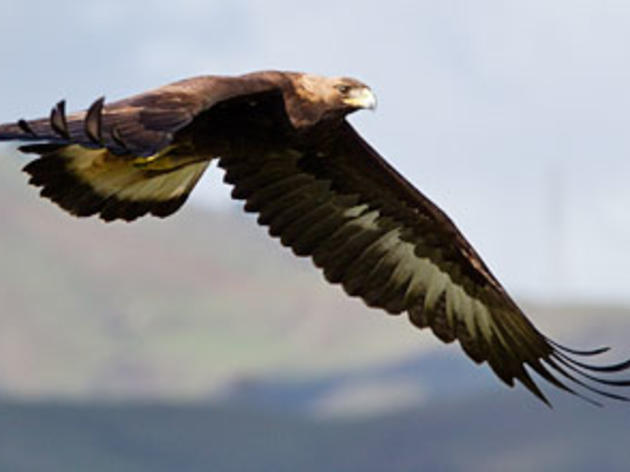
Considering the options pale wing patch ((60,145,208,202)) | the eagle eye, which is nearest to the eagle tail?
pale wing patch ((60,145,208,202))

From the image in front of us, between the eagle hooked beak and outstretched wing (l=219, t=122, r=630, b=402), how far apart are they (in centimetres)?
85

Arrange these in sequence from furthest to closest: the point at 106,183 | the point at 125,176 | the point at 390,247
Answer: the point at 390,247, the point at 125,176, the point at 106,183

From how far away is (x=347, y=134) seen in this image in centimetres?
1026

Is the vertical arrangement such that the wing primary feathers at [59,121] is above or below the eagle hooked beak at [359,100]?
below

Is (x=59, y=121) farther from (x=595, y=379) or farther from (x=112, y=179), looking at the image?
(x=595, y=379)

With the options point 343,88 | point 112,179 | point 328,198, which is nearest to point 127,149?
point 343,88

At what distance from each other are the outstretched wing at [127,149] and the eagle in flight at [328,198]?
1 cm

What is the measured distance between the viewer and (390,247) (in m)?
10.9

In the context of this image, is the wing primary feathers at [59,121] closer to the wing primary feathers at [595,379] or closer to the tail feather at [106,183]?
the tail feather at [106,183]

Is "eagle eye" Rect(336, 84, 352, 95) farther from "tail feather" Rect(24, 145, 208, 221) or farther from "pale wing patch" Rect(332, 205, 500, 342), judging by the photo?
"pale wing patch" Rect(332, 205, 500, 342)

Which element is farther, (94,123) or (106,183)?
(106,183)

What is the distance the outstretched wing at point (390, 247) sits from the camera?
10.5 m

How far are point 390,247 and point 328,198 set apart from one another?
51 centimetres

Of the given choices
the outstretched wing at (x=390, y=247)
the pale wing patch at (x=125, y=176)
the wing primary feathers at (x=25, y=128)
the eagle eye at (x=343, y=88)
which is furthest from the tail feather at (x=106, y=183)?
the wing primary feathers at (x=25, y=128)
